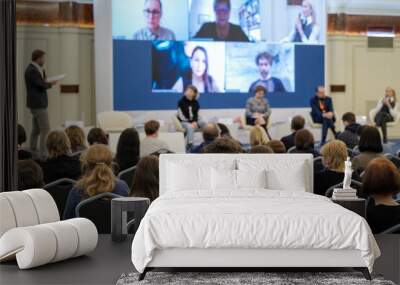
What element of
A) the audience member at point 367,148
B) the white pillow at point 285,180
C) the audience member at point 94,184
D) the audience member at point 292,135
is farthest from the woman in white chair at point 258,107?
the audience member at point 94,184

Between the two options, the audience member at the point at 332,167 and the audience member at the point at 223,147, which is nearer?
the audience member at the point at 332,167

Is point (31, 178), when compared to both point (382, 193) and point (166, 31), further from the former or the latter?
point (166, 31)

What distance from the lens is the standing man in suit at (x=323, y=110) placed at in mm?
14430

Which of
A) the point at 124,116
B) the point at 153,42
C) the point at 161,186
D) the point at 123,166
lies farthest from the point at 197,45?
the point at 161,186

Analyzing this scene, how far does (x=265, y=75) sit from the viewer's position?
15.2 m

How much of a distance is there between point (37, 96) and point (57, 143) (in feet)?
17.8

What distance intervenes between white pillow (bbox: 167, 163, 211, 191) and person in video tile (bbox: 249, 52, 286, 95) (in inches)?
334

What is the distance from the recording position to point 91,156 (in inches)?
265

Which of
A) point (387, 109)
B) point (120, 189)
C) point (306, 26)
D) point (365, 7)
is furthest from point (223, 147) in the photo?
point (365, 7)

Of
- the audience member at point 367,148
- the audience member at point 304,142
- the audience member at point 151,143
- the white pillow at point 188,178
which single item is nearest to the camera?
the white pillow at point 188,178

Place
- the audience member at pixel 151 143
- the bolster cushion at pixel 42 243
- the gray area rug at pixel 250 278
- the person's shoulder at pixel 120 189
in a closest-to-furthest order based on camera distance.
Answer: the gray area rug at pixel 250 278 → the bolster cushion at pixel 42 243 → the person's shoulder at pixel 120 189 → the audience member at pixel 151 143

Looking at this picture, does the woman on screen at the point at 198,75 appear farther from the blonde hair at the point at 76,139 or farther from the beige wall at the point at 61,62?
the blonde hair at the point at 76,139

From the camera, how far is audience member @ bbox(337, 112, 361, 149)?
438 inches

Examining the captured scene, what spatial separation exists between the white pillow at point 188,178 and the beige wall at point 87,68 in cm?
770
